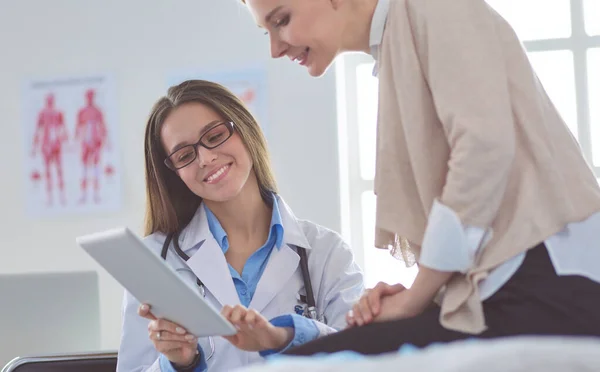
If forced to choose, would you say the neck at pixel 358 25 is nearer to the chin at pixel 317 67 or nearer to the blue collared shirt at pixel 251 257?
the chin at pixel 317 67

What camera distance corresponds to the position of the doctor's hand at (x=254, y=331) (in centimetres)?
144

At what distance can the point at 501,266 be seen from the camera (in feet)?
3.55

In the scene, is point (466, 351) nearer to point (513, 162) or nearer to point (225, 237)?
point (513, 162)

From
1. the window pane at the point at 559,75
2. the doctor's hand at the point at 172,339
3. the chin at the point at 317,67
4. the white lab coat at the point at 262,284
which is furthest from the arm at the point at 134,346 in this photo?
the window pane at the point at 559,75

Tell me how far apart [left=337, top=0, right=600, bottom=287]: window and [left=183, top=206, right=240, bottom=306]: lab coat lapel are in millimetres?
1320

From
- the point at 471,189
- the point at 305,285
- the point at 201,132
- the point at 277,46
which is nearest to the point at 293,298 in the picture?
the point at 305,285

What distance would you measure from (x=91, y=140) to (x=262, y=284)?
175 cm

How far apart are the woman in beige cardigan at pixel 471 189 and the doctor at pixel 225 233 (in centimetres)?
65

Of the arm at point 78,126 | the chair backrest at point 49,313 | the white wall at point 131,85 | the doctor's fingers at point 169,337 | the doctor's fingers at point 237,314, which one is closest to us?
the doctor's fingers at point 237,314

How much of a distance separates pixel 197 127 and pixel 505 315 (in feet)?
3.51

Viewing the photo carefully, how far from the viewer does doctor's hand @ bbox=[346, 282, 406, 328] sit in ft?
4.01

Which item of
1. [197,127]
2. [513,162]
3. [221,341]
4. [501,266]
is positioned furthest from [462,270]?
[197,127]

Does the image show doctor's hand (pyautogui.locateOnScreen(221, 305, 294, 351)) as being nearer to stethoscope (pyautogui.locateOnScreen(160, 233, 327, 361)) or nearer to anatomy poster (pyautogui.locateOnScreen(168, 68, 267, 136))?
stethoscope (pyautogui.locateOnScreen(160, 233, 327, 361))

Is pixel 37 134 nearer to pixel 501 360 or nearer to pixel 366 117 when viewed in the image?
pixel 366 117
